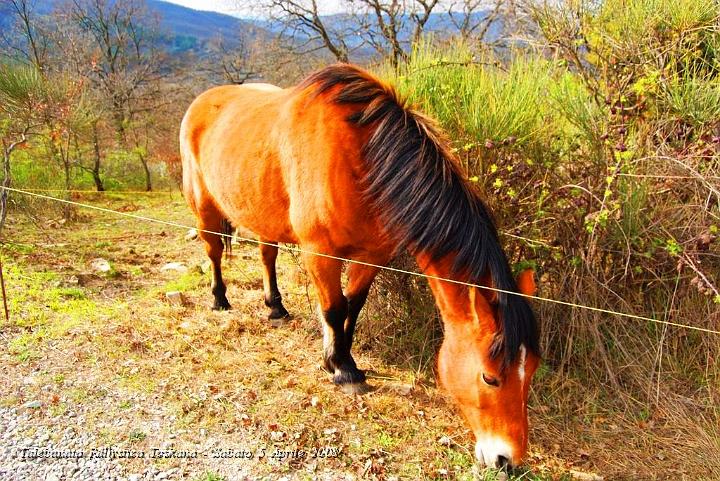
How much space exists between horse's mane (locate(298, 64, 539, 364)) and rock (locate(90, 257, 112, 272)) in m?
3.59

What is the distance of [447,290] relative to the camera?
213 cm

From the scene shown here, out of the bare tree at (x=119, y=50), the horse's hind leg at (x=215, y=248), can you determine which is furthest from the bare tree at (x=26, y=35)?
the horse's hind leg at (x=215, y=248)

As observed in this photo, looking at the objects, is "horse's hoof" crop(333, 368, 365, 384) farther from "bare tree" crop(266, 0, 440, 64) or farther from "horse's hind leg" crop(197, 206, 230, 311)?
"bare tree" crop(266, 0, 440, 64)

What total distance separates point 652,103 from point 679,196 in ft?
2.07

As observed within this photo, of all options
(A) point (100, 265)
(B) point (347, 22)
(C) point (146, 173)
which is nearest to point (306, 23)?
(B) point (347, 22)

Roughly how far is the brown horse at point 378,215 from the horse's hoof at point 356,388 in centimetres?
4

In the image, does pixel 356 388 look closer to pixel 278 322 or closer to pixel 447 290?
pixel 447 290

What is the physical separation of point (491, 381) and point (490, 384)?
0.01 m

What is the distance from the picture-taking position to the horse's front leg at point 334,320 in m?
2.75

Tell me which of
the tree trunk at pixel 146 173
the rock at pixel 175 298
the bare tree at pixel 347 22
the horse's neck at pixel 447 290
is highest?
the bare tree at pixel 347 22

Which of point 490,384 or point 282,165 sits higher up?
point 282,165

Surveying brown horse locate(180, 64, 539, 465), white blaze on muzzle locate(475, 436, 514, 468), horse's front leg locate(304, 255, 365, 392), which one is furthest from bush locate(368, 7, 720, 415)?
white blaze on muzzle locate(475, 436, 514, 468)

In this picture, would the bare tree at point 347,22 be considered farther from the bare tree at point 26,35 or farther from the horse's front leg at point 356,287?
the horse's front leg at point 356,287

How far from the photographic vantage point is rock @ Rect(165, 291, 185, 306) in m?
4.14
